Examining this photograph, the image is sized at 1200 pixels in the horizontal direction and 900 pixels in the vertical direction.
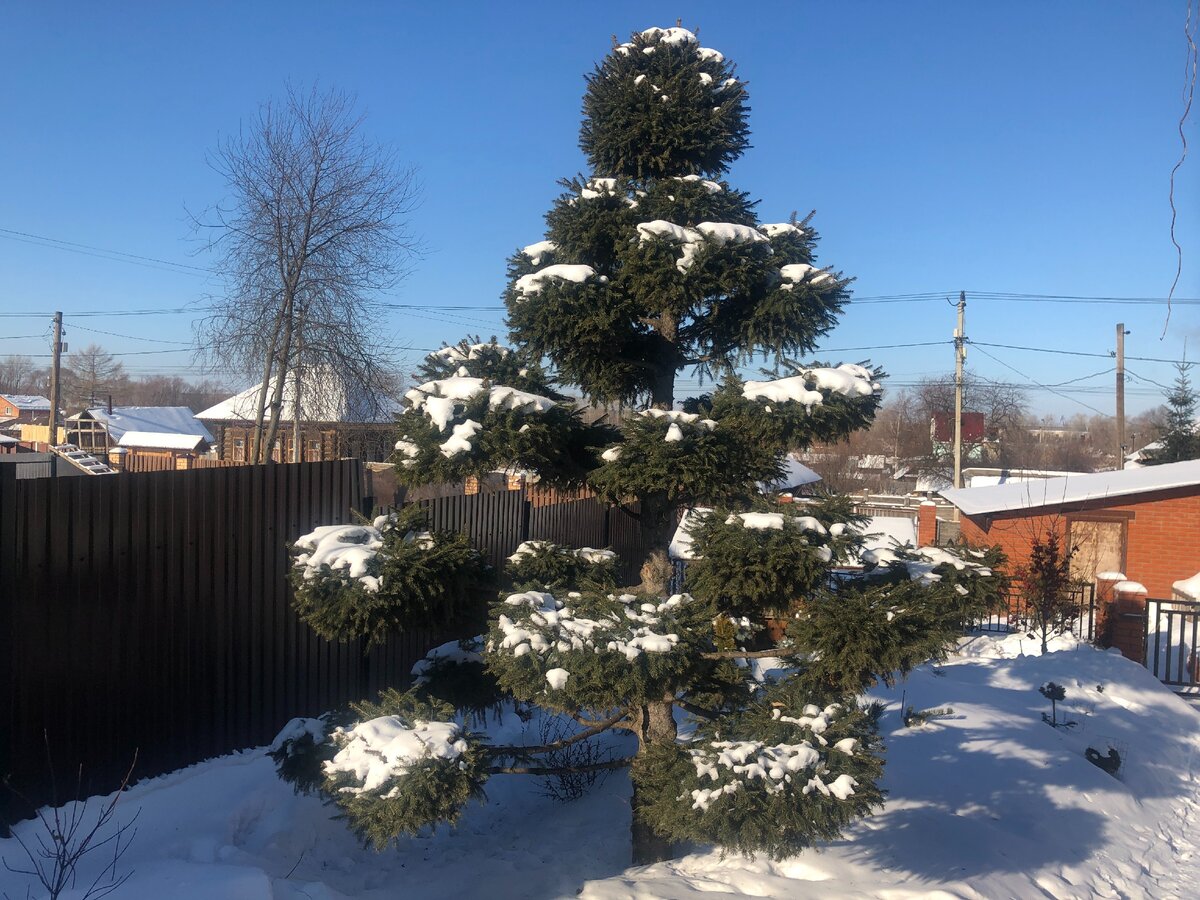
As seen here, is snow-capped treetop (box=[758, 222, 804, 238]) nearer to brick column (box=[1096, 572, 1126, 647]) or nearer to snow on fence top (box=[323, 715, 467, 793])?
snow on fence top (box=[323, 715, 467, 793])

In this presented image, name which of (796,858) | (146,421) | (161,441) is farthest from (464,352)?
(146,421)

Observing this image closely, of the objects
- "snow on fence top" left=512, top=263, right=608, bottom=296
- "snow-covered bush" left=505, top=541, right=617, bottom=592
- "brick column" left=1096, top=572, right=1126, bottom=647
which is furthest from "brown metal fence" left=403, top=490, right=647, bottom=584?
"brick column" left=1096, top=572, right=1126, bottom=647

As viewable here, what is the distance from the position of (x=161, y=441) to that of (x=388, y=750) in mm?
35870

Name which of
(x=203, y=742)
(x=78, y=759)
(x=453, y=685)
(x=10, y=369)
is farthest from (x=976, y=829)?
(x=10, y=369)

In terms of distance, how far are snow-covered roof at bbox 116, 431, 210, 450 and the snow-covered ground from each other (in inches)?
1279

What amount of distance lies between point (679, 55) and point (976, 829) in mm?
4597

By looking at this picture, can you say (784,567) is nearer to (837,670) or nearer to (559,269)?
(837,670)

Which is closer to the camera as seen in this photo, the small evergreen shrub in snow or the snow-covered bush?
the small evergreen shrub in snow

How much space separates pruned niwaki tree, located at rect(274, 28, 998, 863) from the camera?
10.8 ft

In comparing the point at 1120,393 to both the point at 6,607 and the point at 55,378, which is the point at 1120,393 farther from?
the point at 55,378

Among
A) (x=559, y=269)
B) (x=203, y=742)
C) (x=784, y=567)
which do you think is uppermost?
(x=559, y=269)

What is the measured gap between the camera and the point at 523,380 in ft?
13.8

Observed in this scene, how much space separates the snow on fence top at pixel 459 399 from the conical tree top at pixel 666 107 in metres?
1.73

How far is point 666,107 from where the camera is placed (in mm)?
4469
